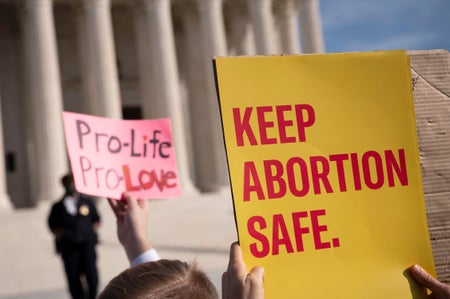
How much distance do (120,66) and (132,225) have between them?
49.5m

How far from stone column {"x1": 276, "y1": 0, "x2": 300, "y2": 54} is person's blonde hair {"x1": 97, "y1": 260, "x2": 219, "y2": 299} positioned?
2089 inches

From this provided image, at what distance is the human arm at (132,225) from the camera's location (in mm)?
4961

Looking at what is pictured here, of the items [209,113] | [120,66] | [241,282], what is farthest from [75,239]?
[120,66]

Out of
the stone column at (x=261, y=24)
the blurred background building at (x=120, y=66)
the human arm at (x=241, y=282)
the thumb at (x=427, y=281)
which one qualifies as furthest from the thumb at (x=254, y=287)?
the stone column at (x=261, y=24)

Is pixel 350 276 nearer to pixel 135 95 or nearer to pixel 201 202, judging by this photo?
pixel 201 202

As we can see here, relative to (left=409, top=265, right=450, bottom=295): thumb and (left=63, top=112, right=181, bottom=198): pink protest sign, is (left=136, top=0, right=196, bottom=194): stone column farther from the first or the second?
(left=409, top=265, right=450, bottom=295): thumb

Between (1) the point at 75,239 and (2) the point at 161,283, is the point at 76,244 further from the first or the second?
(2) the point at 161,283

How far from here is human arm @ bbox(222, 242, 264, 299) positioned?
2.91 meters

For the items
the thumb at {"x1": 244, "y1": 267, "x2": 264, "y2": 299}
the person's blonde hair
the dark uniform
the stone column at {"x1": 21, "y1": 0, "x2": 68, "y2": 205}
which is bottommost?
the dark uniform

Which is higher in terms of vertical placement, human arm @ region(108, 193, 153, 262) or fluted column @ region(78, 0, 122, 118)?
fluted column @ region(78, 0, 122, 118)

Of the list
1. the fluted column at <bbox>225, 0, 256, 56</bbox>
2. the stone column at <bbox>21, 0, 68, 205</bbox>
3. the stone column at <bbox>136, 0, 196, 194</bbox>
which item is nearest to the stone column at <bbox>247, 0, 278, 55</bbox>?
the fluted column at <bbox>225, 0, 256, 56</bbox>

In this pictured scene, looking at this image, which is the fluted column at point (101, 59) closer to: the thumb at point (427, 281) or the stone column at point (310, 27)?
the stone column at point (310, 27)

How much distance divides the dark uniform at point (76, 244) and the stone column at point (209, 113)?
106 feet

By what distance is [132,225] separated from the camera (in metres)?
5.18
